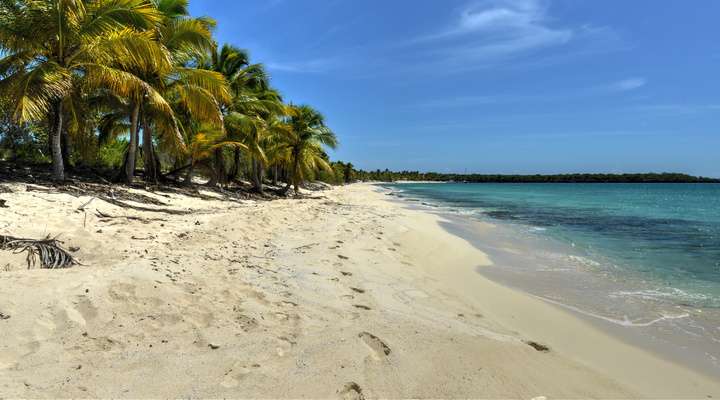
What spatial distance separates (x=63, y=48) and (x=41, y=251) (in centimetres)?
769

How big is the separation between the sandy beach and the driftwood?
183 millimetres

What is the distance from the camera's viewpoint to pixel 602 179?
151 meters

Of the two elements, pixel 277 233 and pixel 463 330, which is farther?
pixel 277 233

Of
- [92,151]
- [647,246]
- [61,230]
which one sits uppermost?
[92,151]

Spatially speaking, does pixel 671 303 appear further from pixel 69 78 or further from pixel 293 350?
pixel 69 78

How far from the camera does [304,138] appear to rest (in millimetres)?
23516

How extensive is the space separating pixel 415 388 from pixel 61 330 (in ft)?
8.97

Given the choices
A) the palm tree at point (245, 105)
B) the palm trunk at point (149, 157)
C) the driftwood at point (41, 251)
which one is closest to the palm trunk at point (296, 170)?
the palm tree at point (245, 105)

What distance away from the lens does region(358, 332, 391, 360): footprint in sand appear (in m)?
3.29

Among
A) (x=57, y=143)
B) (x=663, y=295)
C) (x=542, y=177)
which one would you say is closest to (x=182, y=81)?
(x=57, y=143)

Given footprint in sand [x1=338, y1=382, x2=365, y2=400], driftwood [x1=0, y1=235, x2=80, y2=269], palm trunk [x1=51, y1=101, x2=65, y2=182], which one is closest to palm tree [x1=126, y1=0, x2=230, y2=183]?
palm trunk [x1=51, y1=101, x2=65, y2=182]

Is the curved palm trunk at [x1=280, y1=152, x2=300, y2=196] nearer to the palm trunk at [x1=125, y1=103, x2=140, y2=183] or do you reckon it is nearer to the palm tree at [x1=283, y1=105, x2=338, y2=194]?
the palm tree at [x1=283, y1=105, x2=338, y2=194]

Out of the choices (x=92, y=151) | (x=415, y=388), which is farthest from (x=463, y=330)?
(x=92, y=151)

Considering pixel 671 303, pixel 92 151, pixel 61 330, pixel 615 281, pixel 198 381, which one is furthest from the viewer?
pixel 92 151
